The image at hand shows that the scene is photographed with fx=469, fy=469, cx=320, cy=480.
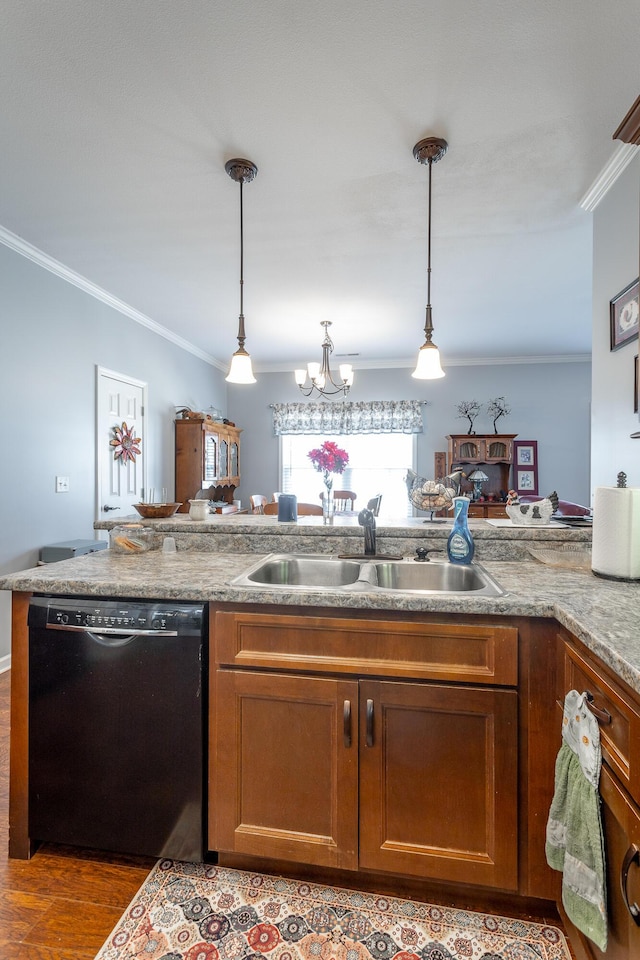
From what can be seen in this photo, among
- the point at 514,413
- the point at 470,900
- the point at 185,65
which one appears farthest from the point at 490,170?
the point at 514,413

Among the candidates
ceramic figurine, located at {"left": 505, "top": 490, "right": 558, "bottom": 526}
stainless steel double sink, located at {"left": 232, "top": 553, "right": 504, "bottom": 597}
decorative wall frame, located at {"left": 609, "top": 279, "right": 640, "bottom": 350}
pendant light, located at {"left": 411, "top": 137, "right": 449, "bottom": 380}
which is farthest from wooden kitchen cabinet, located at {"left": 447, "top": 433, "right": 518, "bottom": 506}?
stainless steel double sink, located at {"left": 232, "top": 553, "right": 504, "bottom": 597}

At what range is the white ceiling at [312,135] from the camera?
1.50m

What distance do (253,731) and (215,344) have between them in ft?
14.8

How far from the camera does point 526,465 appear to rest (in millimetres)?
5715

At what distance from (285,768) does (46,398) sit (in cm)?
288

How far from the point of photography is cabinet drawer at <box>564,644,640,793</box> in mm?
828

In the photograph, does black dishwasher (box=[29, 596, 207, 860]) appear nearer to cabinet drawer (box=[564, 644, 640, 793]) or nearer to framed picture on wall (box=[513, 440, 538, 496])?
cabinet drawer (box=[564, 644, 640, 793])

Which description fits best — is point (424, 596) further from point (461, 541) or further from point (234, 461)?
point (234, 461)

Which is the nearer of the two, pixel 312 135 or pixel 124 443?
pixel 312 135

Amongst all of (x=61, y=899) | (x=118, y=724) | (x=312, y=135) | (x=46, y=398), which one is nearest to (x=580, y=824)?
(x=118, y=724)

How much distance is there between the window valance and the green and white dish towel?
4970 mm

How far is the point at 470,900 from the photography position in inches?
53.2

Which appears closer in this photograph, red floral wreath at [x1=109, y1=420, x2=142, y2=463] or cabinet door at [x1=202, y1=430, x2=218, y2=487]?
red floral wreath at [x1=109, y1=420, x2=142, y2=463]

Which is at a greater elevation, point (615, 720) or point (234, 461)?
point (234, 461)
